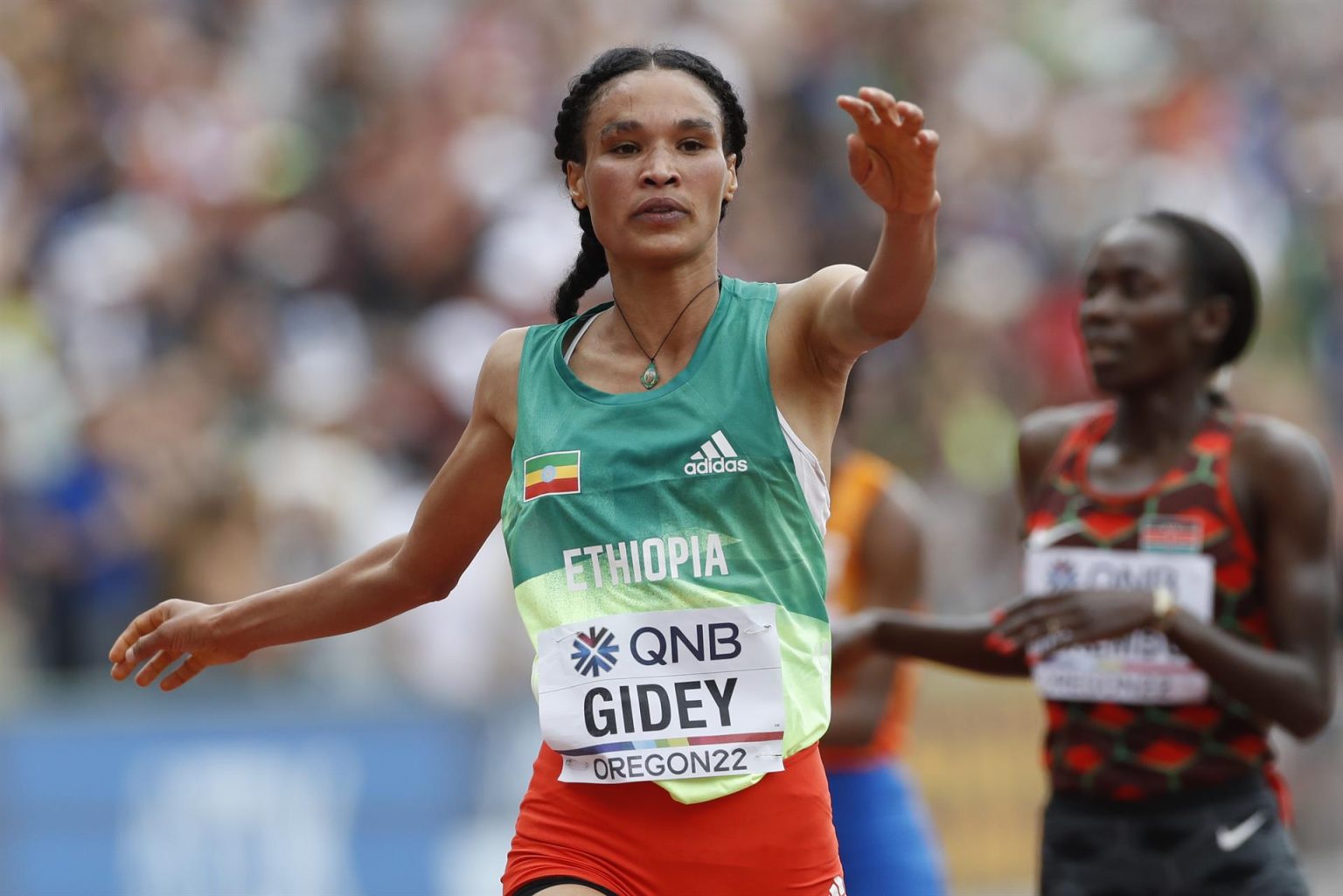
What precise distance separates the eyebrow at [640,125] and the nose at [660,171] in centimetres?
7

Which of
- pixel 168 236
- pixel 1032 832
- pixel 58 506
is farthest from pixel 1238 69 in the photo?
pixel 58 506

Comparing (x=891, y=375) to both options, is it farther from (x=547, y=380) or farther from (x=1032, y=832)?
(x=547, y=380)

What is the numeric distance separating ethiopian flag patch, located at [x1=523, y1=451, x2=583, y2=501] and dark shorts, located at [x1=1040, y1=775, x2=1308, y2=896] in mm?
2037

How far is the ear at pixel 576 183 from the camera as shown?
446 centimetres

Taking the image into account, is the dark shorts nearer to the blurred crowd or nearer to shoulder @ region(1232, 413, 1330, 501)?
shoulder @ region(1232, 413, 1330, 501)

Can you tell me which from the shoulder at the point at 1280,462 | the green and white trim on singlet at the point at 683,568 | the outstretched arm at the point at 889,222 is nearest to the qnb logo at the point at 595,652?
the green and white trim on singlet at the point at 683,568

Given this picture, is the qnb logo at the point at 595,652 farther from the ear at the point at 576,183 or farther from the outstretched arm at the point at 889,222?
the ear at the point at 576,183

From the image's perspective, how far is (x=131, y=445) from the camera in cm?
1033

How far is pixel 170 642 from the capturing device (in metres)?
4.79

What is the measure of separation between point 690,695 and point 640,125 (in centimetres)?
117

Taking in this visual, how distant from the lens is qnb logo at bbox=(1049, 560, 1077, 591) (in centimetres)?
558

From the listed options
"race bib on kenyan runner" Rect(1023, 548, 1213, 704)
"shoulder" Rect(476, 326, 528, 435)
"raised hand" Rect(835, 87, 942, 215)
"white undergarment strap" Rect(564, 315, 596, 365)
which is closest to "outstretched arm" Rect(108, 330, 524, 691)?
"shoulder" Rect(476, 326, 528, 435)

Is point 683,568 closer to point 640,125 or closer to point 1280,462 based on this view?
point 640,125

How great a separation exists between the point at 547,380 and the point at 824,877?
119 cm
